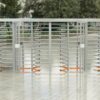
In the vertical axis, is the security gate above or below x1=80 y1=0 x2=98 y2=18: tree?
below

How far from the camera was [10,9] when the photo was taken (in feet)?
95.3

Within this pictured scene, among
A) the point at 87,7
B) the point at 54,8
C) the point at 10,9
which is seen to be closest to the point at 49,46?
the point at 10,9

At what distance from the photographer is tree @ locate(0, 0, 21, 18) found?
28859 mm

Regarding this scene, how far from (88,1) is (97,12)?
65.6 inches

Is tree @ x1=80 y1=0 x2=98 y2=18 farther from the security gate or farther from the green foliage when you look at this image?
the security gate

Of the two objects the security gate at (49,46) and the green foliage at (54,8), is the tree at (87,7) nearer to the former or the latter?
the green foliage at (54,8)

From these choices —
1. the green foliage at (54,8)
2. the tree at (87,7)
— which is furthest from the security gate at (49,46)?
the tree at (87,7)

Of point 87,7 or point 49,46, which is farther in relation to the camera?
point 87,7

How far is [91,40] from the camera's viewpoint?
47.0ft

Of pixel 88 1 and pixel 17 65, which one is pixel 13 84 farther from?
pixel 88 1

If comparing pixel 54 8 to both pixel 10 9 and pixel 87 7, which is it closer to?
pixel 87 7

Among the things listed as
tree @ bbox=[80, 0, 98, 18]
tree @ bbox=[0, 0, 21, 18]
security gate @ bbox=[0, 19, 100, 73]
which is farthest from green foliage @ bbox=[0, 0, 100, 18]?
security gate @ bbox=[0, 19, 100, 73]

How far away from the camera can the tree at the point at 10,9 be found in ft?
94.7

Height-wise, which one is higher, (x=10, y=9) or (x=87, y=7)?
(x=87, y=7)
